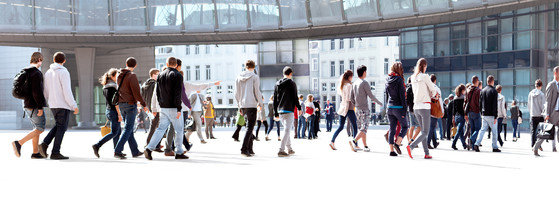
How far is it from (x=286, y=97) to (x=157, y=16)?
19.5 metres

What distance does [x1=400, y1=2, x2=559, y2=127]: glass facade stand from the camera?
30.7m

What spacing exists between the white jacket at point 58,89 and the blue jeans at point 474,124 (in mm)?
7779

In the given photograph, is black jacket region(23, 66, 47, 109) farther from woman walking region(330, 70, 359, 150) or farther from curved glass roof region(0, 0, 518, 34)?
curved glass roof region(0, 0, 518, 34)

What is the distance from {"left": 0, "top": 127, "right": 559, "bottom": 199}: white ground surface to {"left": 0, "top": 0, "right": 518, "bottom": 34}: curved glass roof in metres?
17.1

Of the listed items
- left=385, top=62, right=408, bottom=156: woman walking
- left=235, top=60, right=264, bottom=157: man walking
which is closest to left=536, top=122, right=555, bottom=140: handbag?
left=385, top=62, right=408, bottom=156: woman walking

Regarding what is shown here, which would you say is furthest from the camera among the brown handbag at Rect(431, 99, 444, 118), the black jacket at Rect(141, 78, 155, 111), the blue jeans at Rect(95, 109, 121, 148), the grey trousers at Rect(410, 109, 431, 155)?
the brown handbag at Rect(431, 99, 444, 118)

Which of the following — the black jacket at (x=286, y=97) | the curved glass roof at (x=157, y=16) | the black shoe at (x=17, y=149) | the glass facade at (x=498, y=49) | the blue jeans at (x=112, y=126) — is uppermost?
the curved glass roof at (x=157, y=16)

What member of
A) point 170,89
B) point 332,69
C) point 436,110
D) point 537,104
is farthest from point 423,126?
point 332,69

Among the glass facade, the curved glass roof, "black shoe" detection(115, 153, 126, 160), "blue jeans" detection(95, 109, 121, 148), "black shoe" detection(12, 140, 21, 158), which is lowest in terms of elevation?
"black shoe" detection(115, 153, 126, 160)

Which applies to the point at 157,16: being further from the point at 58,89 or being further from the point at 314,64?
the point at 314,64

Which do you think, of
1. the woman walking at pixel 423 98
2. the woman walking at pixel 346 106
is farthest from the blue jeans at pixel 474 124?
the woman walking at pixel 423 98

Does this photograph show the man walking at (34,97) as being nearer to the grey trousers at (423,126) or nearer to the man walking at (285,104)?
the man walking at (285,104)

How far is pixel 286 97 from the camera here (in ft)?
38.3

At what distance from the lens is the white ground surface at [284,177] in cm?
657
